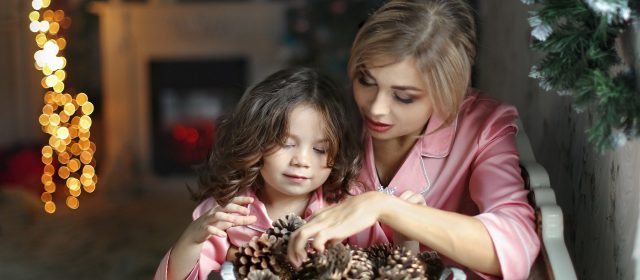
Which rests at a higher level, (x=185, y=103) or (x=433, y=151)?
(x=433, y=151)

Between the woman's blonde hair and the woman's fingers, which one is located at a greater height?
the woman's blonde hair

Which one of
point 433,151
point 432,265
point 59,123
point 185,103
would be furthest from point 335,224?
point 185,103

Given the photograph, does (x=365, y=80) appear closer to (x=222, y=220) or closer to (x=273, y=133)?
(x=273, y=133)

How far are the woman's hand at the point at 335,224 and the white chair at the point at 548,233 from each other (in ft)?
0.93

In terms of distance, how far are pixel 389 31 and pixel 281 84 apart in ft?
0.68

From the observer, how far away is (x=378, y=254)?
1.28 m

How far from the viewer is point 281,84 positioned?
1.46 metres

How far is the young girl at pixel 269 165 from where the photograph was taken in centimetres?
138

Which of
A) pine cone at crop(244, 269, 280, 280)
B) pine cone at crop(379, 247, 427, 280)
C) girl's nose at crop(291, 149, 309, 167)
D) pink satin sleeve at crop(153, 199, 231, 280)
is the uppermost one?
girl's nose at crop(291, 149, 309, 167)

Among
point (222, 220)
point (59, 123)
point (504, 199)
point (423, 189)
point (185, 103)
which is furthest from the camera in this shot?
point (185, 103)

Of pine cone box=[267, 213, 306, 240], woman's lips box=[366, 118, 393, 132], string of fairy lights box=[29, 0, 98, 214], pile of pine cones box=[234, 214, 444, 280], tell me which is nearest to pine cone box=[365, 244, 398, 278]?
pile of pine cones box=[234, 214, 444, 280]

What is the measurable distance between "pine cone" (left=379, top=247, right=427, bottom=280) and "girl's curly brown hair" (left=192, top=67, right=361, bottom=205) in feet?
0.79

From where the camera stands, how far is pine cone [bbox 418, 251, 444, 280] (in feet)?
4.15

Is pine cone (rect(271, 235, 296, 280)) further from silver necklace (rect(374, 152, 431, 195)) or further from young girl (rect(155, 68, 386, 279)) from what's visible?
silver necklace (rect(374, 152, 431, 195))
